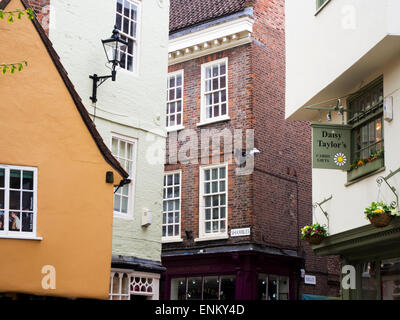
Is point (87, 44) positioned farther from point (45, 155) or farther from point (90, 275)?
point (90, 275)

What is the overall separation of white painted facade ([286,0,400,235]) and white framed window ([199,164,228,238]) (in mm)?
6054

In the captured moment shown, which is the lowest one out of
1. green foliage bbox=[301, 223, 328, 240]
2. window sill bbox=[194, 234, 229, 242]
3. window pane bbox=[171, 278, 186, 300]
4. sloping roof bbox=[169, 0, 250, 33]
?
window pane bbox=[171, 278, 186, 300]

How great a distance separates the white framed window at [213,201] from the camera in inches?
864

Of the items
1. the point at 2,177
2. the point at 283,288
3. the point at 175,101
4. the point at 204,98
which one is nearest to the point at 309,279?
the point at 283,288

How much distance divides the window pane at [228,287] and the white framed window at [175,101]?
17.4 ft

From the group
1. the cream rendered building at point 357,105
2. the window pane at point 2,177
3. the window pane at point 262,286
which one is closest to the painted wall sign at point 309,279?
the window pane at point 262,286

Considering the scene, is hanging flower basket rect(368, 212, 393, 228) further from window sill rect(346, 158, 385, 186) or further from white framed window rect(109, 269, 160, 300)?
white framed window rect(109, 269, 160, 300)

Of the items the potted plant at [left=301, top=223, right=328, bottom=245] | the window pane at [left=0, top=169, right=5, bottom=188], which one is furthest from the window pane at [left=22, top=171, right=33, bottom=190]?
the potted plant at [left=301, top=223, right=328, bottom=245]

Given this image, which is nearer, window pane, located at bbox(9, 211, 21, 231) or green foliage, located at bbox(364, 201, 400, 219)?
green foliage, located at bbox(364, 201, 400, 219)

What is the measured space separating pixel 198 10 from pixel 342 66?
11407 millimetres

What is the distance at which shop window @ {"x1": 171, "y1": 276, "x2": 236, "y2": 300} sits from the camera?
2152cm

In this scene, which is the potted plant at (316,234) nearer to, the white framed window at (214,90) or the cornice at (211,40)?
the white framed window at (214,90)

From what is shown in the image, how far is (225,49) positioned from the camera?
75.1ft

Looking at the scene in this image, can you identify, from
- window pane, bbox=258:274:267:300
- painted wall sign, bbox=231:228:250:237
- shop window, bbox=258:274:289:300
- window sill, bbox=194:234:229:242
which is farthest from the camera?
window sill, bbox=194:234:229:242
